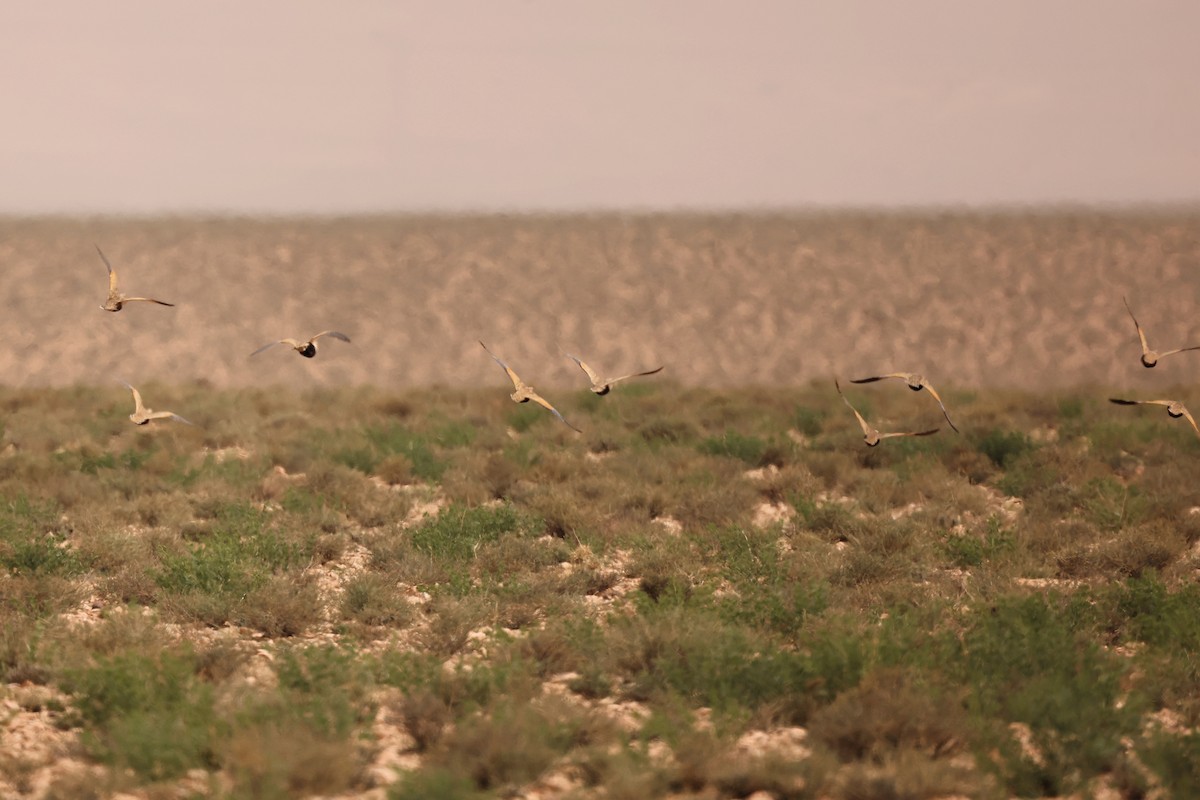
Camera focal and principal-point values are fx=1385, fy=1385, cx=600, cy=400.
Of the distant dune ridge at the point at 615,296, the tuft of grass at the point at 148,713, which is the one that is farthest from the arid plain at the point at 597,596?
the distant dune ridge at the point at 615,296

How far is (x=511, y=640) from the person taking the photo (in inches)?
309

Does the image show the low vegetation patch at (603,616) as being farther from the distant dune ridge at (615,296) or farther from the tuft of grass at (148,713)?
the distant dune ridge at (615,296)

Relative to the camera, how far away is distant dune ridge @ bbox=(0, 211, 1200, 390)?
3459cm

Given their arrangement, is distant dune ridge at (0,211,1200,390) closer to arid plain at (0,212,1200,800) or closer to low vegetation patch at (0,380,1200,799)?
arid plain at (0,212,1200,800)

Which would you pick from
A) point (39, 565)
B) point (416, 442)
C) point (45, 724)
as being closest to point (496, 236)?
point (416, 442)

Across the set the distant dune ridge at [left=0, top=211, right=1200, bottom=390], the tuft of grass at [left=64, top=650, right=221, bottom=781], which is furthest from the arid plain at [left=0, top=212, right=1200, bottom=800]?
the distant dune ridge at [left=0, top=211, right=1200, bottom=390]

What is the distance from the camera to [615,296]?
38125 mm

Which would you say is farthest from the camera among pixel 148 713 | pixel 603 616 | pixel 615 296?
pixel 615 296

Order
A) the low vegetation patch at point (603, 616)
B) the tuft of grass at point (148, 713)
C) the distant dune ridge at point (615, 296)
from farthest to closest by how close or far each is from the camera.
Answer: the distant dune ridge at point (615, 296) < the low vegetation patch at point (603, 616) < the tuft of grass at point (148, 713)

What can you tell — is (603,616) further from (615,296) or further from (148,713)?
(615,296)

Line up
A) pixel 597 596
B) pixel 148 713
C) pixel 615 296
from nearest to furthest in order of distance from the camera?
pixel 148 713 < pixel 597 596 < pixel 615 296

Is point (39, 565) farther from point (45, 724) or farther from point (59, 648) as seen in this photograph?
point (45, 724)

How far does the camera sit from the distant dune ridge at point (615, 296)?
34.6m

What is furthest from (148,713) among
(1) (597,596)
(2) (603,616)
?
(1) (597,596)
